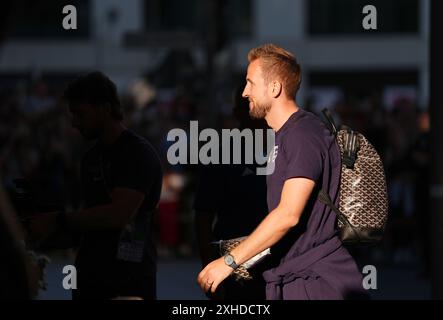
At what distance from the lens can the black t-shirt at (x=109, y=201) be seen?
6.16m

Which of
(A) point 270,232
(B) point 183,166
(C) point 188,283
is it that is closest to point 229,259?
(A) point 270,232

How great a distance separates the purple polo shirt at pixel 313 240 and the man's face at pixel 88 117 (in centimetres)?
110

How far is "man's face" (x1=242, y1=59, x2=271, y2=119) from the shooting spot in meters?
5.60

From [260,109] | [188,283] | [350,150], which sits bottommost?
[188,283]

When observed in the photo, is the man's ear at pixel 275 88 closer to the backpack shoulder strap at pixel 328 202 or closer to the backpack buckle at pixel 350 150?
the backpack buckle at pixel 350 150

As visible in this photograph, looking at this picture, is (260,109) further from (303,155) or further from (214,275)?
(214,275)

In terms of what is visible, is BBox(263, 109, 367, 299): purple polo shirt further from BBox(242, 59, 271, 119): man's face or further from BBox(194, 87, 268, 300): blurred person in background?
BBox(194, 87, 268, 300): blurred person in background

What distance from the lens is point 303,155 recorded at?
17.4 ft

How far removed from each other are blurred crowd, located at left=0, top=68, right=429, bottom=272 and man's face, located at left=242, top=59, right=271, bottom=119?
1040 centimetres

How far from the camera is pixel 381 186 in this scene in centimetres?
571

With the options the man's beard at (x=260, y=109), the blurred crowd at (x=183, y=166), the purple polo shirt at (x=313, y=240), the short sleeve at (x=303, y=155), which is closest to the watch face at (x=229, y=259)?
the purple polo shirt at (x=313, y=240)

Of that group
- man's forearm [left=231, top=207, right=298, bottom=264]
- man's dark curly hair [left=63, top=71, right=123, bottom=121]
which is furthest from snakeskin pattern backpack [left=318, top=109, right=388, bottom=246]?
man's dark curly hair [left=63, top=71, right=123, bottom=121]

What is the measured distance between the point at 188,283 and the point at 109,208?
8216mm
